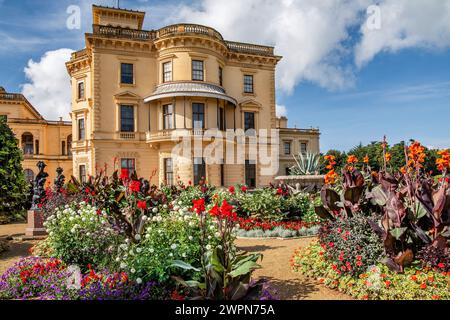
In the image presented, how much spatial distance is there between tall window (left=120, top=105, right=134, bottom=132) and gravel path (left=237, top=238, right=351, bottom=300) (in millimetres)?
19111

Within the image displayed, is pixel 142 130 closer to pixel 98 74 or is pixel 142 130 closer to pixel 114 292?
pixel 98 74

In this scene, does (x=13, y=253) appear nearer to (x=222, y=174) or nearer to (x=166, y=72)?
(x=222, y=174)

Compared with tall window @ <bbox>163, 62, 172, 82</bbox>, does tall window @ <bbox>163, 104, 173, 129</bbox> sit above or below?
below

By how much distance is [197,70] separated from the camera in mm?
24875

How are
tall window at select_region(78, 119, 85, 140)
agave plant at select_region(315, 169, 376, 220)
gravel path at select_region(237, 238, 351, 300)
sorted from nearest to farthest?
gravel path at select_region(237, 238, 351, 300) → agave plant at select_region(315, 169, 376, 220) → tall window at select_region(78, 119, 85, 140)

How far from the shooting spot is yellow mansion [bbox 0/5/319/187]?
78.9ft

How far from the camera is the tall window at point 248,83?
28.8 meters

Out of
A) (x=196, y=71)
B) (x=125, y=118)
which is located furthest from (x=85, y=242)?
(x=196, y=71)

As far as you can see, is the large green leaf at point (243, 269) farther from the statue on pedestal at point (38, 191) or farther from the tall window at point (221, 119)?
the tall window at point (221, 119)

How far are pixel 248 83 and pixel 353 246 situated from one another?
81.9 ft

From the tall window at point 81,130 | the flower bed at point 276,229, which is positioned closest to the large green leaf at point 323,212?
the flower bed at point 276,229

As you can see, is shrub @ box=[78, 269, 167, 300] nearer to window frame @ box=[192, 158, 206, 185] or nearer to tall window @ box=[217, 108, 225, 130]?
window frame @ box=[192, 158, 206, 185]

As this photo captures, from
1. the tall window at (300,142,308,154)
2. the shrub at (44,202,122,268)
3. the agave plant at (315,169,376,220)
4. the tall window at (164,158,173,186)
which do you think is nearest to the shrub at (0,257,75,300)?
the shrub at (44,202,122,268)

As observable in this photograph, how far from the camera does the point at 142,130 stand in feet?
83.1
